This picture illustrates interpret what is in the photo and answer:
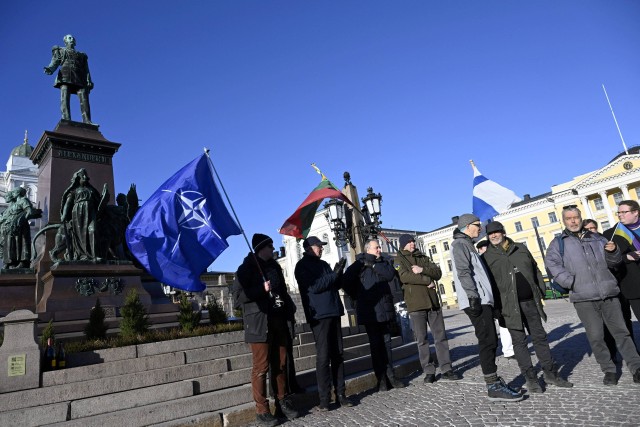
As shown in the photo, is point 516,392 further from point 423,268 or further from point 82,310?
point 82,310

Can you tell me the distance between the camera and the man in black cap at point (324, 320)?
204 inches

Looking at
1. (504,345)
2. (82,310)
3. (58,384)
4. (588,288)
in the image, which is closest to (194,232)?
(58,384)

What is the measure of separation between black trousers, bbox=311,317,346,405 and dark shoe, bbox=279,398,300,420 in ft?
1.24

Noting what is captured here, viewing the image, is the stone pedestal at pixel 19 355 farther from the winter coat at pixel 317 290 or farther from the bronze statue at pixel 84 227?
the bronze statue at pixel 84 227

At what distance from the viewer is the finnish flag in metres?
11.0

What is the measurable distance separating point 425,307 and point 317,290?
2010 mm

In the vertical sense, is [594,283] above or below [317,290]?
below

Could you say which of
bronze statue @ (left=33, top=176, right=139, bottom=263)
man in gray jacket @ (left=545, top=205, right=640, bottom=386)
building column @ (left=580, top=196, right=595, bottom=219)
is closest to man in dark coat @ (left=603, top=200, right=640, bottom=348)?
man in gray jacket @ (left=545, top=205, right=640, bottom=386)

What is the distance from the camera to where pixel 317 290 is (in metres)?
5.32

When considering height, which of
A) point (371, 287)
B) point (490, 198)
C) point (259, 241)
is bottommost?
point (371, 287)

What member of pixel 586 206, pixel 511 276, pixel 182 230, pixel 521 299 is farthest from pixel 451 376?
pixel 586 206

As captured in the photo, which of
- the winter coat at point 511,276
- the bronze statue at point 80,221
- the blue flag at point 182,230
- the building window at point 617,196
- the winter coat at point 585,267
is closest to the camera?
the winter coat at point 585,267

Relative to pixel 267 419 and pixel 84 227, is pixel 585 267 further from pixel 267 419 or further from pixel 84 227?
pixel 84 227

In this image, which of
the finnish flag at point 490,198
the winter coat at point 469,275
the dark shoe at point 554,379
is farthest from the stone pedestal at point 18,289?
the finnish flag at point 490,198
